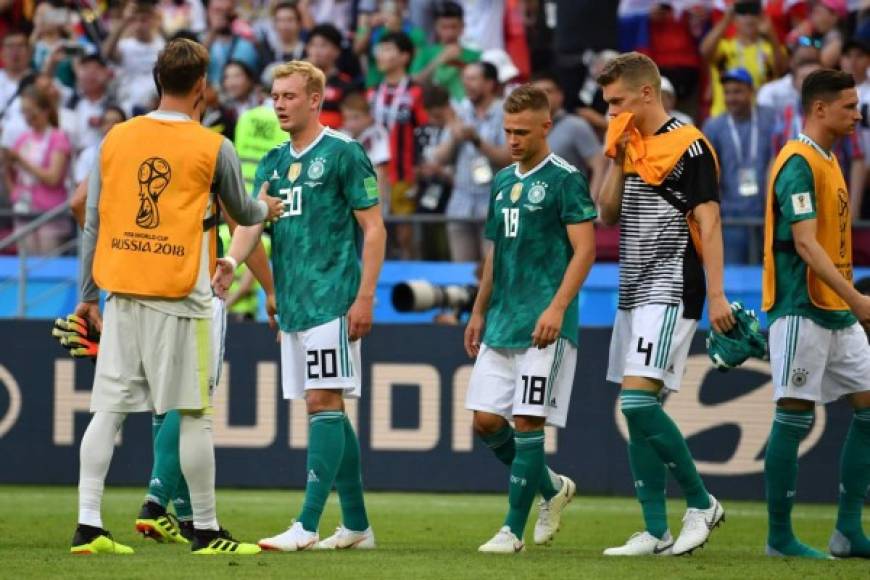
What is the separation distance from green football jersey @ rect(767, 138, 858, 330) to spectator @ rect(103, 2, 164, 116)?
10400 mm

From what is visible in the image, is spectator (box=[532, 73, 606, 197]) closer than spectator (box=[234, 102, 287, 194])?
No

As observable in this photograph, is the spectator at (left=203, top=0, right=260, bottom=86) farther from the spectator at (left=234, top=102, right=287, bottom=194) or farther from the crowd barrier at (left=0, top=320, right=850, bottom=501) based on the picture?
the spectator at (left=234, top=102, right=287, bottom=194)

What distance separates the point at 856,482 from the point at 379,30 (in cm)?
960

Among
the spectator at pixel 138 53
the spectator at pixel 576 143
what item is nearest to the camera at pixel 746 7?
the spectator at pixel 576 143

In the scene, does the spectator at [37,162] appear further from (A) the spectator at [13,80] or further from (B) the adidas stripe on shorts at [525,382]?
(B) the adidas stripe on shorts at [525,382]

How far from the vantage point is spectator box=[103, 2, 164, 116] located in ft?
58.0

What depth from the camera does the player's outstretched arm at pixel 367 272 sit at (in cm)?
812

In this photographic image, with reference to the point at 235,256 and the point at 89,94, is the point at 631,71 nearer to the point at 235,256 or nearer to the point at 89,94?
the point at 235,256

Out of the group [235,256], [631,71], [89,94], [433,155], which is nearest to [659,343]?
[631,71]

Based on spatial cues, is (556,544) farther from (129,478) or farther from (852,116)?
(129,478)

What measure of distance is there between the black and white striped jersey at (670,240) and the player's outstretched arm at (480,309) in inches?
30.9

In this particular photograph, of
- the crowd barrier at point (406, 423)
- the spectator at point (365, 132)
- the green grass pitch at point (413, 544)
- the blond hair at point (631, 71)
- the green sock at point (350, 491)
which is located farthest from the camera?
→ the spectator at point (365, 132)

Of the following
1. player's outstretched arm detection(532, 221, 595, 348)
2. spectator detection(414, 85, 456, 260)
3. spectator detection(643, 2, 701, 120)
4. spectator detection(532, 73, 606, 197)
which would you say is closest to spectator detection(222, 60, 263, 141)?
spectator detection(414, 85, 456, 260)

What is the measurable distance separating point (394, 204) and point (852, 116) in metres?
7.10
